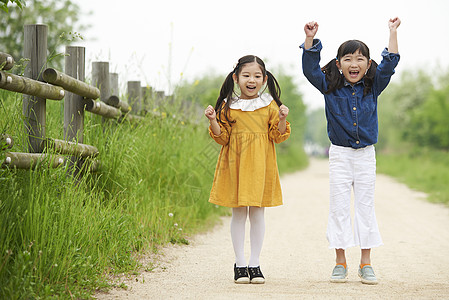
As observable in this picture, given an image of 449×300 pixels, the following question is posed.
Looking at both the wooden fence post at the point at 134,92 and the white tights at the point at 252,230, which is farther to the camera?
the wooden fence post at the point at 134,92

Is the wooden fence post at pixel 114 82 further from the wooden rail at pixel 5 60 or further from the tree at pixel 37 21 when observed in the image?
the tree at pixel 37 21

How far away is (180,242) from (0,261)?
2617 millimetres

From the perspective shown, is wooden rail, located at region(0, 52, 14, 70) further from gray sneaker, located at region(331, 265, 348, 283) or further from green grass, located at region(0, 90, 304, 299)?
gray sneaker, located at region(331, 265, 348, 283)

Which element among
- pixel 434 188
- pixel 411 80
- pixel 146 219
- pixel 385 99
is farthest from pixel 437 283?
pixel 385 99

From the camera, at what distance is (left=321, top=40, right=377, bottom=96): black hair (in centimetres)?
415

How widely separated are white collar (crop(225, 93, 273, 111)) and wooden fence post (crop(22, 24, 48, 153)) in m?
1.40

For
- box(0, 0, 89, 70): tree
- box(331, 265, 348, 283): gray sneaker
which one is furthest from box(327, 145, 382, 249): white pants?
box(0, 0, 89, 70): tree

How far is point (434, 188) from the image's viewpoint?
1207 cm

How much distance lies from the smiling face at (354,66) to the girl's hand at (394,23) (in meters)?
0.28

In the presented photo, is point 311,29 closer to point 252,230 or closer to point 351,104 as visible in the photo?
point 351,104

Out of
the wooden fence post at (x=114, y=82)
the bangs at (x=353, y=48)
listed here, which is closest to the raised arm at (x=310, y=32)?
the bangs at (x=353, y=48)

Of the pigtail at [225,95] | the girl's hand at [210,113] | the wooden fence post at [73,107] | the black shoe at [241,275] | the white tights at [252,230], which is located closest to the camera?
the girl's hand at [210,113]

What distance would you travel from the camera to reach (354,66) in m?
4.13

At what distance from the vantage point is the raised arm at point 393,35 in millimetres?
4062
